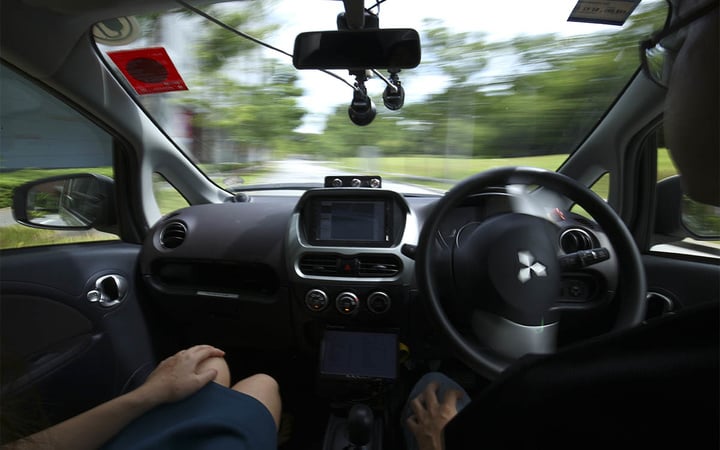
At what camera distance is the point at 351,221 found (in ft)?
7.68

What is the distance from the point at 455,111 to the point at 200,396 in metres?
2.35

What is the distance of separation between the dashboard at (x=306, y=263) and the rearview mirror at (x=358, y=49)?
71cm

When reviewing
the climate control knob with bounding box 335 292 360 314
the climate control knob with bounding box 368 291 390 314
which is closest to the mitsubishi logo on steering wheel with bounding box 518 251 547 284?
the climate control knob with bounding box 368 291 390 314

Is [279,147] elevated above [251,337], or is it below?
above

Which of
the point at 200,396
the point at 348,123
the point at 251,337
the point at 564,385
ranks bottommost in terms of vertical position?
the point at 251,337

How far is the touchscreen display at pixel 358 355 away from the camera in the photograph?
7.39ft

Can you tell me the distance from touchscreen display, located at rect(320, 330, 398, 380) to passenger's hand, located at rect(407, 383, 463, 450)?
0.23 m

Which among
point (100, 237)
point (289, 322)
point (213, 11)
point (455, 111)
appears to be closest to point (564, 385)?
point (289, 322)

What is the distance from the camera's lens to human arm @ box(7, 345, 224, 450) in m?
1.17

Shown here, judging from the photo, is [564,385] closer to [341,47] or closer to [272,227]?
[341,47]

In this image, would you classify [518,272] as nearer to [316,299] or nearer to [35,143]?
[316,299]

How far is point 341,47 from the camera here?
1776mm

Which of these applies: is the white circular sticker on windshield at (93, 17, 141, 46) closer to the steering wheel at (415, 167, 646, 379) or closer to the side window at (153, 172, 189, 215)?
the side window at (153, 172, 189, 215)

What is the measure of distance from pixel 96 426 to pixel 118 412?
7 centimetres
